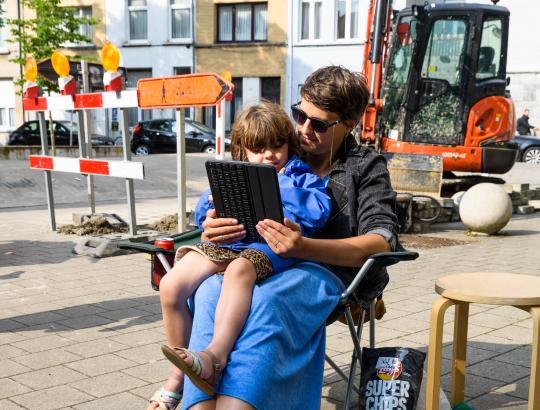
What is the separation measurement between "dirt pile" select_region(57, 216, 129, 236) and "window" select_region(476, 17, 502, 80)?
22.3ft

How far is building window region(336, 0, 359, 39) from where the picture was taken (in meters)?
29.8

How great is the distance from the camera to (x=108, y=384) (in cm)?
389

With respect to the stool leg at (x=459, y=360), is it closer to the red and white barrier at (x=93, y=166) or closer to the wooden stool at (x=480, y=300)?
the wooden stool at (x=480, y=300)

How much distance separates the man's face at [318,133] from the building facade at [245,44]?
90.7 ft

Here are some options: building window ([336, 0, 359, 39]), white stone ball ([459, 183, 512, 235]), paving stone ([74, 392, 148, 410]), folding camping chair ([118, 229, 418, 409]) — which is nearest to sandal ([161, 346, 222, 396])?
folding camping chair ([118, 229, 418, 409])

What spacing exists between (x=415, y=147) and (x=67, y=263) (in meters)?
7.30

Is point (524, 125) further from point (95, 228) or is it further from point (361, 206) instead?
point (361, 206)

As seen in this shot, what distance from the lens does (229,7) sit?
32.2 m

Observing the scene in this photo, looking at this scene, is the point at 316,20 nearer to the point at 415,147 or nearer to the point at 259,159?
the point at 415,147

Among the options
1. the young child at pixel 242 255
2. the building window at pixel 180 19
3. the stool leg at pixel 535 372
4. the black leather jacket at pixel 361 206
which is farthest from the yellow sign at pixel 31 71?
the building window at pixel 180 19

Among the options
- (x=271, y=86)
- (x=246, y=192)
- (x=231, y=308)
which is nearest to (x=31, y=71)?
(x=246, y=192)

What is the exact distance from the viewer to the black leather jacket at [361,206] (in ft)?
10.7

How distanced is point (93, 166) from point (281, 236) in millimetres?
5473

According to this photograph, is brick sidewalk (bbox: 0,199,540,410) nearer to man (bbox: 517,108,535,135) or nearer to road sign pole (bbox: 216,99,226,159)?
road sign pole (bbox: 216,99,226,159)
